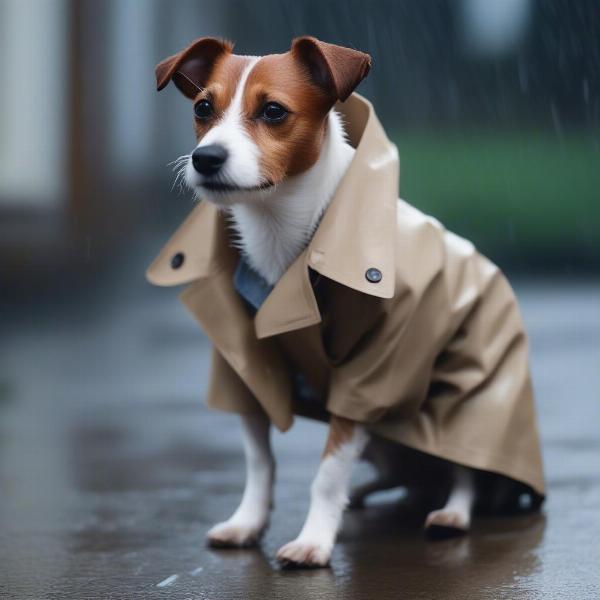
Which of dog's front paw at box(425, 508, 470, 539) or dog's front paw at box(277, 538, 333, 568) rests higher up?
dog's front paw at box(277, 538, 333, 568)

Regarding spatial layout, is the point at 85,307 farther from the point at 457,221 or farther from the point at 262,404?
the point at 262,404

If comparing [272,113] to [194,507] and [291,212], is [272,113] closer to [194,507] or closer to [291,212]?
[291,212]

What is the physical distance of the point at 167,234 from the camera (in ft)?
54.6

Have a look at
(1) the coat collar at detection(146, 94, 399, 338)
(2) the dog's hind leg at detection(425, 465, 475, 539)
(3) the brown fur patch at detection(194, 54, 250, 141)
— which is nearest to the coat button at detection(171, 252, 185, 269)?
A: (1) the coat collar at detection(146, 94, 399, 338)

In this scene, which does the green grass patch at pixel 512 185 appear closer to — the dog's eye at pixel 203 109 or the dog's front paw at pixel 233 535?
the dog's front paw at pixel 233 535

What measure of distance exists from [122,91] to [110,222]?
5.24 feet

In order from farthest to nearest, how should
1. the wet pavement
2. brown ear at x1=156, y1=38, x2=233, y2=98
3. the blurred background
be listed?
the blurred background
brown ear at x1=156, y1=38, x2=233, y2=98
the wet pavement

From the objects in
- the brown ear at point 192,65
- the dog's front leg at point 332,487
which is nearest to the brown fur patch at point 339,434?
the dog's front leg at point 332,487

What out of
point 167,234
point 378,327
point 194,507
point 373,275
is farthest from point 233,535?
point 167,234

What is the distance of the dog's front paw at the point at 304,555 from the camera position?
3294mm

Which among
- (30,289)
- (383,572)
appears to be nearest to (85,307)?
(30,289)

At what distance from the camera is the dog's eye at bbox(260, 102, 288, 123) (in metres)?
3.29

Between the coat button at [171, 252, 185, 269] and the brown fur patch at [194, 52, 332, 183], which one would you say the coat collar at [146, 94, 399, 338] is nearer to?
the coat button at [171, 252, 185, 269]

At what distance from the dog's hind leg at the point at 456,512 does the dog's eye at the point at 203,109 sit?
4.32 feet
